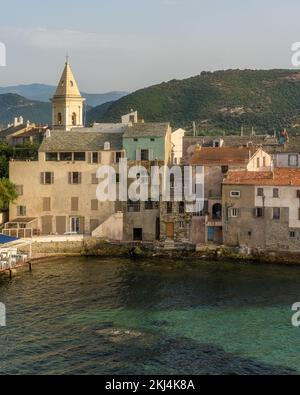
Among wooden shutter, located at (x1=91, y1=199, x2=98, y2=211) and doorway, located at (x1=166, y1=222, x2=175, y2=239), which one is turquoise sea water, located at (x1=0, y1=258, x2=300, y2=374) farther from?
wooden shutter, located at (x1=91, y1=199, x2=98, y2=211)

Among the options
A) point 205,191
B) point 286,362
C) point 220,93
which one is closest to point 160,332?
point 286,362

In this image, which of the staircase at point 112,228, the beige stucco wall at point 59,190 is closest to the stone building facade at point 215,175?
the staircase at point 112,228

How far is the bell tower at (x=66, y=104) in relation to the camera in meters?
73.2

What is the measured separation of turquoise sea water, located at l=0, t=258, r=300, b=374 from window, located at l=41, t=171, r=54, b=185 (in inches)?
372

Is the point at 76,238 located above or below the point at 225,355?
above

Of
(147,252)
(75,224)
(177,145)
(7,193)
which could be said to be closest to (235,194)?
(147,252)

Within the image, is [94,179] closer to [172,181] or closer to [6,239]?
[172,181]

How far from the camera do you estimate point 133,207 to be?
180ft

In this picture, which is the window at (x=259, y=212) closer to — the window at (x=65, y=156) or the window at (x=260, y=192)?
the window at (x=260, y=192)

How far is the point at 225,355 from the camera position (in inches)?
1183

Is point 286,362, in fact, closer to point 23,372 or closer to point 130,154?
point 23,372

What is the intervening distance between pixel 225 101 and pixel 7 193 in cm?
7655

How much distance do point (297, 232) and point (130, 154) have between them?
51.8 ft

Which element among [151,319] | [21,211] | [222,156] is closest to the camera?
[151,319]
